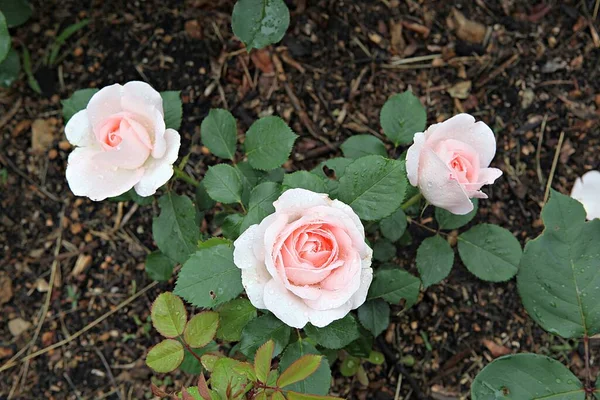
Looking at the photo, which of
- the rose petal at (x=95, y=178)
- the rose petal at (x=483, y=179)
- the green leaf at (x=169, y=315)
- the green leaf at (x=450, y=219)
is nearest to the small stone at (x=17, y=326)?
the rose petal at (x=95, y=178)

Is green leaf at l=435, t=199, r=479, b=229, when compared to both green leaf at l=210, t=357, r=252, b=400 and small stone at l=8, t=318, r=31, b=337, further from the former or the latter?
small stone at l=8, t=318, r=31, b=337

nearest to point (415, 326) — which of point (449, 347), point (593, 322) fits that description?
point (449, 347)

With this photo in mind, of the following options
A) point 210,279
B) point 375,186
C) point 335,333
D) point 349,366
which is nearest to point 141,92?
point 210,279

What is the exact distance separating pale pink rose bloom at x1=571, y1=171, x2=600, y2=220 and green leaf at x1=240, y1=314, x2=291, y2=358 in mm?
972

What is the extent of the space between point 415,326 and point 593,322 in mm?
659

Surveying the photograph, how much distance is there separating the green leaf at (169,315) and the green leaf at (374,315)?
490 mm

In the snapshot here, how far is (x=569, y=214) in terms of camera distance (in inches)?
50.6

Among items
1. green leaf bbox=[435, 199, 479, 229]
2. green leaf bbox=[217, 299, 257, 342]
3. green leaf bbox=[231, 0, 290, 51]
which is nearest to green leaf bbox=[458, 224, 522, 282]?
green leaf bbox=[435, 199, 479, 229]

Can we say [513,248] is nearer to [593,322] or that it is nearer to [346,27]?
[593,322]

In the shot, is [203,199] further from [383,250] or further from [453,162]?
[453,162]

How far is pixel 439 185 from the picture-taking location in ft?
3.83

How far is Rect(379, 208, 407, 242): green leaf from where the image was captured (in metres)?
1.44

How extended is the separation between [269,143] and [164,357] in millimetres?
542

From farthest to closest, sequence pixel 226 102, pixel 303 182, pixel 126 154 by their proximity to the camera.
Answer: pixel 226 102 < pixel 126 154 < pixel 303 182
